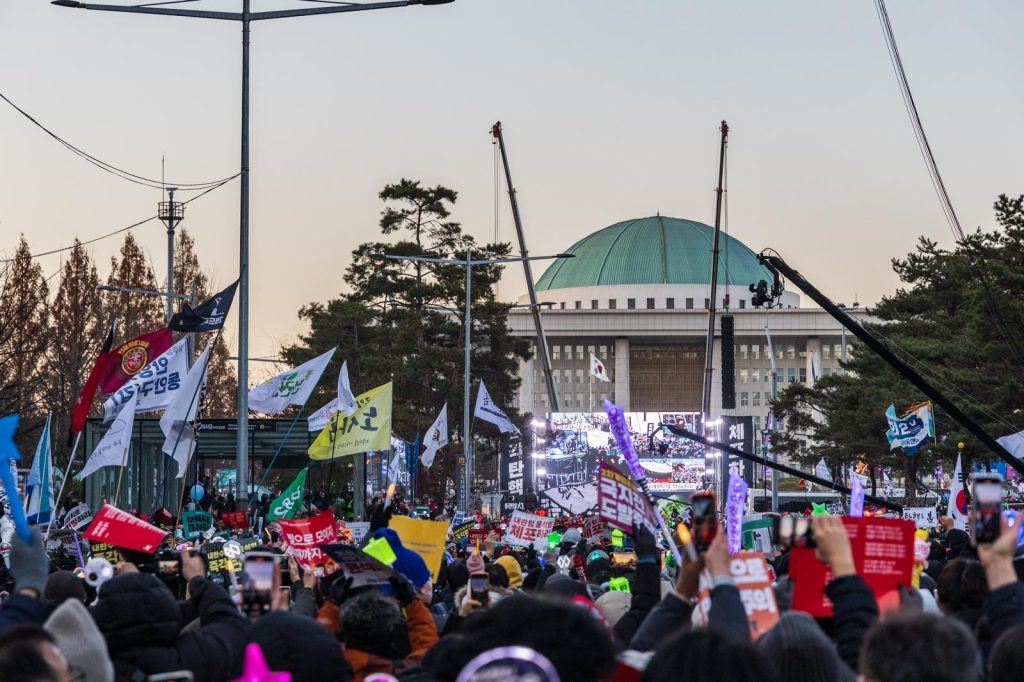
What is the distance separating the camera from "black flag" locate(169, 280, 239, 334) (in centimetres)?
2488

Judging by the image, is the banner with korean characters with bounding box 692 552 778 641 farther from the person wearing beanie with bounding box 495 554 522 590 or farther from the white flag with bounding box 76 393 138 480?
the white flag with bounding box 76 393 138 480

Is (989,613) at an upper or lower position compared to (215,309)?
lower

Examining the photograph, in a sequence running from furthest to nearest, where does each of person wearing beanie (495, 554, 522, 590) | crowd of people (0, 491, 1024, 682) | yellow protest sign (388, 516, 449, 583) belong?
1. person wearing beanie (495, 554, 522, 590)
2. yellow protest sign (388, 516, 449, 583)
3. crowd of people (0, 491, 1024, 682)

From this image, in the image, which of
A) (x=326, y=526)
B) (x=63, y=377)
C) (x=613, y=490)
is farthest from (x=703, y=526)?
(x=63, y=377)

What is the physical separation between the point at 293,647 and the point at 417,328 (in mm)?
58547

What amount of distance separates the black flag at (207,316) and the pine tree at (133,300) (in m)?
29.0

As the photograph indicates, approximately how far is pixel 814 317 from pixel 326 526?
135851mm

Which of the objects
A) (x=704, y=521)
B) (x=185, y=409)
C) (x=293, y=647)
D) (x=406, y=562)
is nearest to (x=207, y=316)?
(x=185, y=409)

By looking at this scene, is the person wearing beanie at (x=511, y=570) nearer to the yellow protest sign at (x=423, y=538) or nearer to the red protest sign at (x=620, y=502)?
the yellow protest sign at (x=423, y=538)

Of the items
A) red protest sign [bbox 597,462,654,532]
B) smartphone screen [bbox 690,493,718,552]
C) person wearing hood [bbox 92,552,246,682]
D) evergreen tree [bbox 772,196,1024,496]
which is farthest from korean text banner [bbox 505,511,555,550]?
evergreen tree [bbox 772,196,1024,496]

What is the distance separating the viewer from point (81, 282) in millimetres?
47531

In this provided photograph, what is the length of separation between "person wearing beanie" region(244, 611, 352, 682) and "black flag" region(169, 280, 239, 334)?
778 inches

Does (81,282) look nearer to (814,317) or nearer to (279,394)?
(279,394)

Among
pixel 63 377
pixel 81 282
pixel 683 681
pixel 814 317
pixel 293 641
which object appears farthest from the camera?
pixel 814 317
